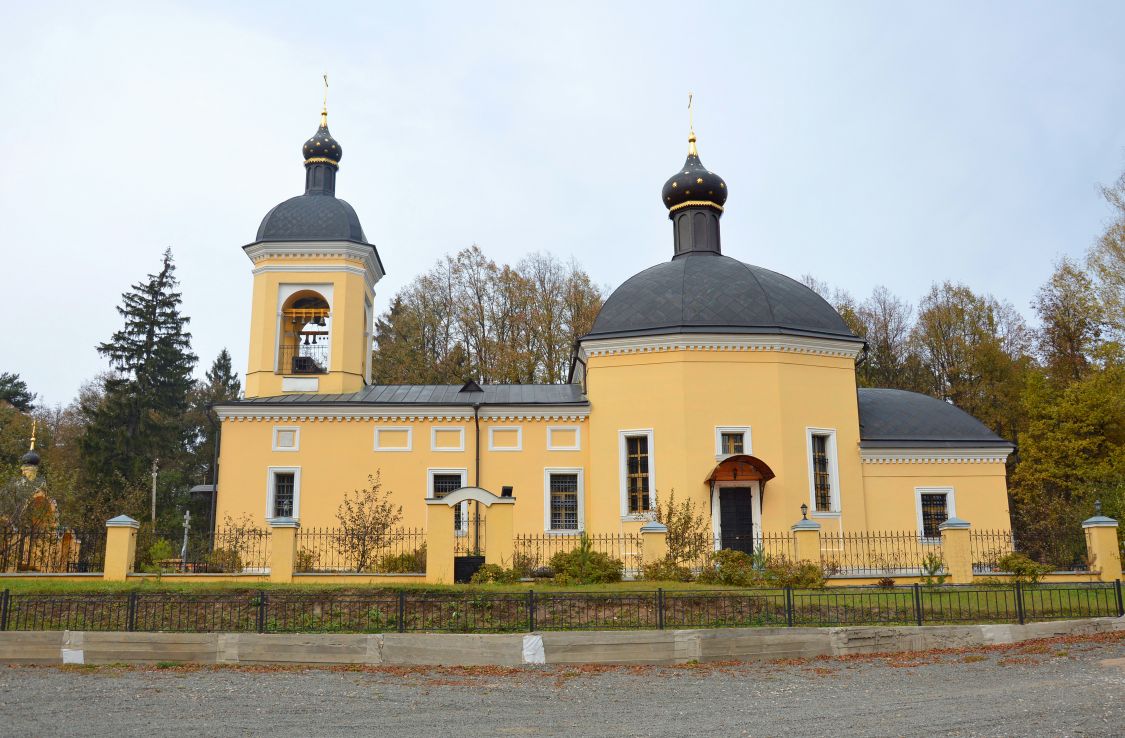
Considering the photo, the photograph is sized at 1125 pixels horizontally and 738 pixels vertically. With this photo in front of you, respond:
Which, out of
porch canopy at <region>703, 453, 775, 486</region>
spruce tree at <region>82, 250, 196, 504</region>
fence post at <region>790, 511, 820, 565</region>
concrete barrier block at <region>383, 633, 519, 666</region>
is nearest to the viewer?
concrete barrier block at <region>383, 633, 519, 666</region>

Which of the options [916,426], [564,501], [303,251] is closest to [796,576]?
[564,501]

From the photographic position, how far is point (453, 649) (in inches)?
435

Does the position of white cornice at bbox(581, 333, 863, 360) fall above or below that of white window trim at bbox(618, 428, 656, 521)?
above

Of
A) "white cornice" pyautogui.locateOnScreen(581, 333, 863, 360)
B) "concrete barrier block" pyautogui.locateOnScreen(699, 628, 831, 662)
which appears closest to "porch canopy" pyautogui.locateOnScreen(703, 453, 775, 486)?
"white cornice" pyautogui.locateOnScreen(581, 333, 863, 360)

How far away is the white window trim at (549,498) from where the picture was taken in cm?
2069

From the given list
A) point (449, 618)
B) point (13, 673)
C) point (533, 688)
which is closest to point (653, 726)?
point (533, 688)

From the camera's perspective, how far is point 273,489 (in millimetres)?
20734

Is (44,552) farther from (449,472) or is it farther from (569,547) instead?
(569,547)

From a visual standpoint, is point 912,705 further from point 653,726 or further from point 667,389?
point 667,389

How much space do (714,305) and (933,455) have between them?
623 cm

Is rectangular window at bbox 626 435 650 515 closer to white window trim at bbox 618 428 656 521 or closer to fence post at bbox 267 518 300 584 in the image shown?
white window trim at bbox 618 428 656 521

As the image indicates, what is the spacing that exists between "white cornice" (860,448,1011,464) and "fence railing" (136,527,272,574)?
13456 mm

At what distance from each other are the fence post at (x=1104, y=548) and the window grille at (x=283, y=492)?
1650 cm

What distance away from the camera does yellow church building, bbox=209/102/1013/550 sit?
1983 cm
